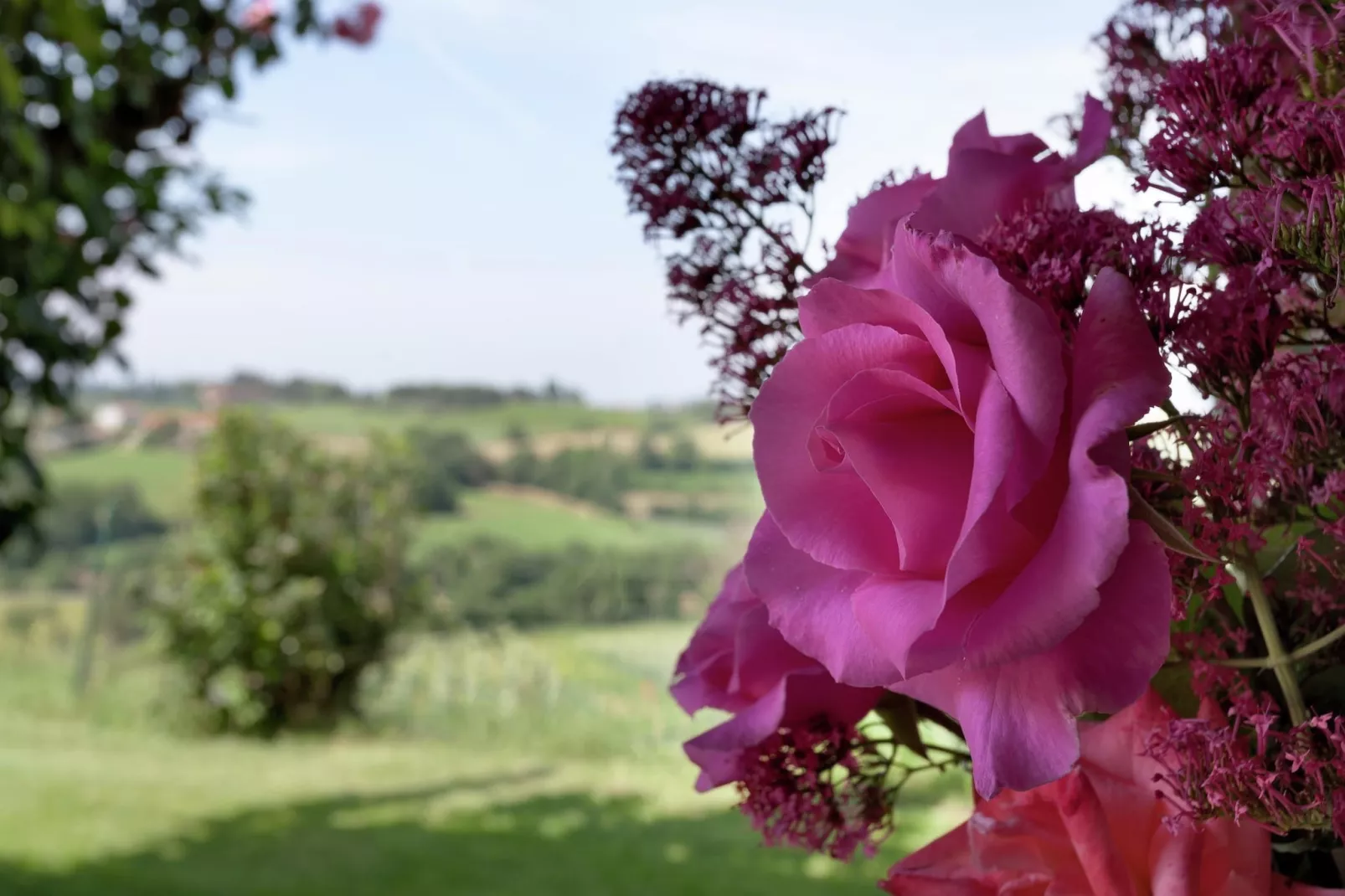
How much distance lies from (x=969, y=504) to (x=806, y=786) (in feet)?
0.28

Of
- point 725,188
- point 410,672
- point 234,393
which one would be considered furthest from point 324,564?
point 725,188

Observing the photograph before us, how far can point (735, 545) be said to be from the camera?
13.6ft

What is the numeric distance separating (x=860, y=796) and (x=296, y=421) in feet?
16.2

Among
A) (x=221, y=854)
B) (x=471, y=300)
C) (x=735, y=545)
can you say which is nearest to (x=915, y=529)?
(x=221, y=854)

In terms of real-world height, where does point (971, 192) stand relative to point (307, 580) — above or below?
above

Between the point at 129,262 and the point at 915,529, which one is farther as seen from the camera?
the point at 129,262

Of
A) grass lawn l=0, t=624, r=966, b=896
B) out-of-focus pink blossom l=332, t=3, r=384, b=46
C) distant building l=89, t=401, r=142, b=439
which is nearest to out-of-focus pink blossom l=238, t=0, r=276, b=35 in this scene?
out-of-focus pink blossom l=332, t=3, r=384, b=46

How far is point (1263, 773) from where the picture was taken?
0.54ft

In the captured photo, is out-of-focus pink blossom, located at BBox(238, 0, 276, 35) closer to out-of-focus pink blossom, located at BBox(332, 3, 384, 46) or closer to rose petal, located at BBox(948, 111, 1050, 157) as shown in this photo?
out-of-focus pink blossom, located at BBox(332, 3, 384, 46)

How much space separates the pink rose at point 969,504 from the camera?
15 centimetres

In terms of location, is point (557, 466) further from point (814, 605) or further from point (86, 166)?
point (814, 605)

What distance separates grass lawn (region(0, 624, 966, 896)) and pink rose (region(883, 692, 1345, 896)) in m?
2.30

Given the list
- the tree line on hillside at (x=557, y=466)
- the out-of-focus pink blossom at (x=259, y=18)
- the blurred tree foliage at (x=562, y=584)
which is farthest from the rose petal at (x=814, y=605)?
the tree line on hillside at (x=557, y=466)

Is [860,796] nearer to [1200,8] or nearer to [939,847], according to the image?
[939,847]
